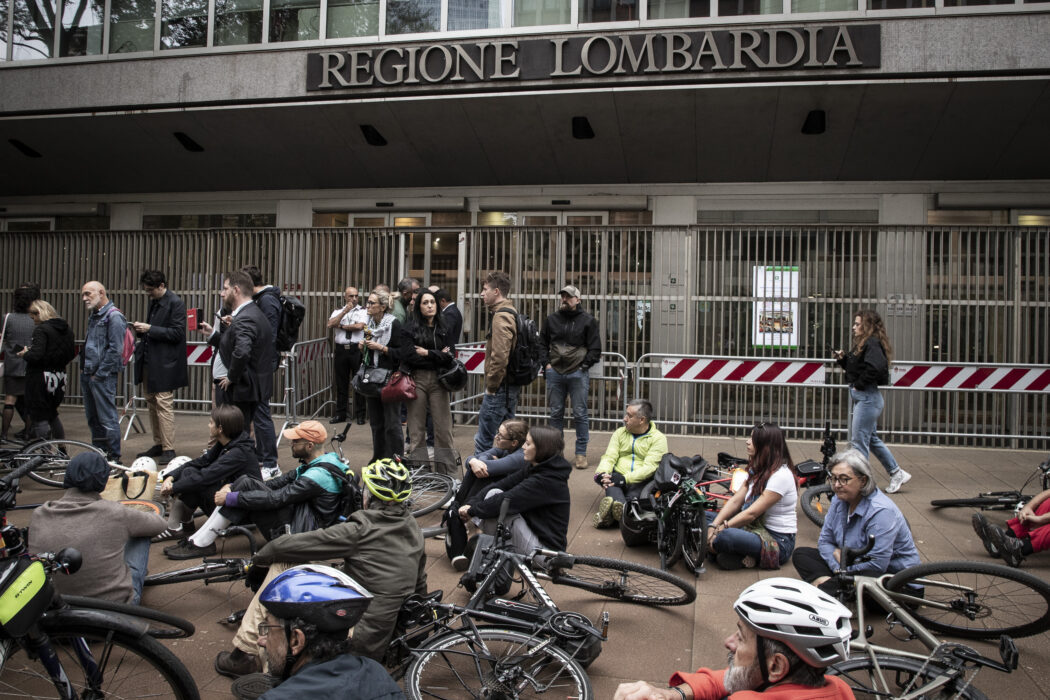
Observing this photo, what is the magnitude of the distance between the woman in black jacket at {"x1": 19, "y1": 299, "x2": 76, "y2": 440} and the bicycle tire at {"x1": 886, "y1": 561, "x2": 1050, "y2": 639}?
8467 millimetres

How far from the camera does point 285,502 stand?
503 centimetres

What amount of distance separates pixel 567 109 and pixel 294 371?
559 centimetres

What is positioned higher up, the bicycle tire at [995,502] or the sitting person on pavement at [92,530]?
the sitting person on pavement at [92,530]

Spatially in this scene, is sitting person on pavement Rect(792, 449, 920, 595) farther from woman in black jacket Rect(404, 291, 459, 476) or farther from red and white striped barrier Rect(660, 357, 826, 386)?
red and white striped barrier Rect(660, 357, 826, 386)

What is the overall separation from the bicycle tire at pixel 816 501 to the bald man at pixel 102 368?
269 inches

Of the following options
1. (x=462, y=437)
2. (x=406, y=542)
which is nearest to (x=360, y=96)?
(x=462, y=437)

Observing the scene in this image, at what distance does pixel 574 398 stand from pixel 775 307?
3.60 metres

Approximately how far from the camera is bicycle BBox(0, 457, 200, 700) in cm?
306

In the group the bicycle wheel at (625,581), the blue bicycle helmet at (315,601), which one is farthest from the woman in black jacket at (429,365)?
the blue bicycle helmet at (315,601)

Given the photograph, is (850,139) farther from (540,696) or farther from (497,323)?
(540,696)

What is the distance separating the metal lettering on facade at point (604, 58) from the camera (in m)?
11.0

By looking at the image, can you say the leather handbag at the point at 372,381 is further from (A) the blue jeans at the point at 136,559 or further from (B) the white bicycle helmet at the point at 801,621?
(B) the white bicycle helmet at the point at 801,621

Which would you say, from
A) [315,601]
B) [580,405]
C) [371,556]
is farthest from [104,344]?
[315,601]

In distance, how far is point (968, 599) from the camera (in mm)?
4215
